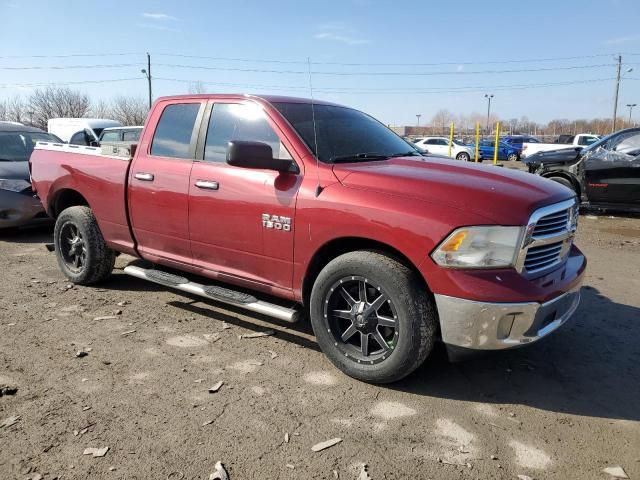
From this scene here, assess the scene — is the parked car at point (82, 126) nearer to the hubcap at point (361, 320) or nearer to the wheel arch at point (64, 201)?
the wheel arch at point (64, 201)

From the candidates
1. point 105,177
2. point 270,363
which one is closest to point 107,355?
point 270,363

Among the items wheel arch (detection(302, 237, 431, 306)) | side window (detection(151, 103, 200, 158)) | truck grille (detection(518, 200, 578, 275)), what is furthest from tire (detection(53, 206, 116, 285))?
truck grille (detection(518, 200, 578, 275))

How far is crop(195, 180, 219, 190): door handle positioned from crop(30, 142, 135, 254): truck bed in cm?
101

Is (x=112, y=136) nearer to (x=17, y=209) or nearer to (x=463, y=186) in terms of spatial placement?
(x=17, y=209)

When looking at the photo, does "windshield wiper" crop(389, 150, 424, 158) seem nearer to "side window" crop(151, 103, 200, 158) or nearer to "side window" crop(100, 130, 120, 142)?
"side window" crop(151, 103, 200, 158)

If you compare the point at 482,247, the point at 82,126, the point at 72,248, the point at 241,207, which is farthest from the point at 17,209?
the point at 82,126

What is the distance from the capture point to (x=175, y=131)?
4.54 m

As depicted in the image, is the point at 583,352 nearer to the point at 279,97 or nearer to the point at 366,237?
the point at 366,237

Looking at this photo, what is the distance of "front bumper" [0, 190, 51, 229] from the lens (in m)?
7.67

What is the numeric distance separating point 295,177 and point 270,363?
1351mm

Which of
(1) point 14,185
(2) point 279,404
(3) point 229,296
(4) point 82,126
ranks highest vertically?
(4) point 82,126

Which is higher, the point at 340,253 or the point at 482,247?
the point at 482,247

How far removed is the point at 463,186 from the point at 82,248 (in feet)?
13.4

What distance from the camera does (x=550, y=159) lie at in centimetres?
1054
